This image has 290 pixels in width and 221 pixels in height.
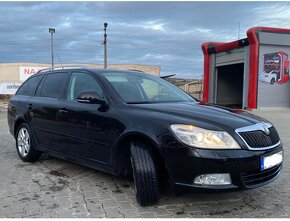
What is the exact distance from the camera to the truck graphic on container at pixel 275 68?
22109mm

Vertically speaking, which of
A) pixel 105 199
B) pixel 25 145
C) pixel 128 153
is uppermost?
pixel 128 153

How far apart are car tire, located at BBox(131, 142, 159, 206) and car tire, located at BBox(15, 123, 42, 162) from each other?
2.82 meters

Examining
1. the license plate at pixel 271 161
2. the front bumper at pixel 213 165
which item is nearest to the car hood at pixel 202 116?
the front bumper at pixel 213 165

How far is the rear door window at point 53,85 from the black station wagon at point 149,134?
0.07ft

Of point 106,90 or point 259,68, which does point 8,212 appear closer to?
point 106,90

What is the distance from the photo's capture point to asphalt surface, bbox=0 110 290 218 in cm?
401

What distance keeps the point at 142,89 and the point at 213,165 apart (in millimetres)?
1853

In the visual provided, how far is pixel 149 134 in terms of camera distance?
159 inches

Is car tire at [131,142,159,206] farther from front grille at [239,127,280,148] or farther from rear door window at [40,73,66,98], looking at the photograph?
rear door window at [40,73,66,98]

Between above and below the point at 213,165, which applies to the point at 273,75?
above

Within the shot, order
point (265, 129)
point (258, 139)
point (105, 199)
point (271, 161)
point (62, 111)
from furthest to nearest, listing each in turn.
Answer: point (62, 111) → point (105, 199) → point (265, 129) → point (271, 161) → point (258, 139)

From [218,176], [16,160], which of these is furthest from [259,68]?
[218,176]

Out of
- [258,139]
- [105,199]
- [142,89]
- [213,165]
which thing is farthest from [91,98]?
[258,139]

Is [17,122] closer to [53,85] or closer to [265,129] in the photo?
[53,85]
